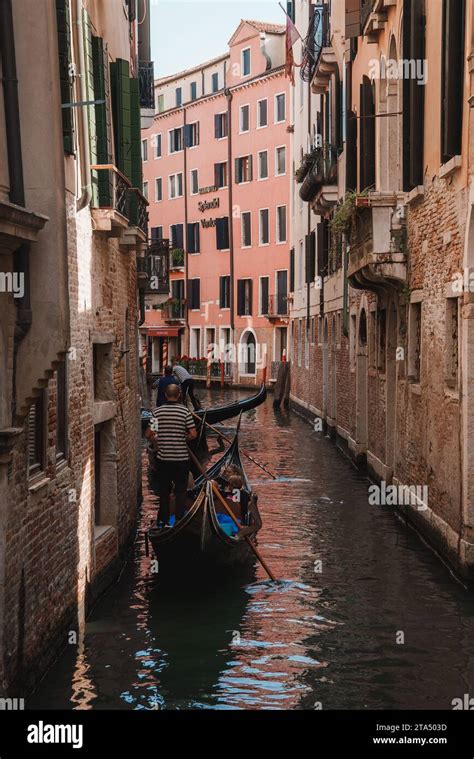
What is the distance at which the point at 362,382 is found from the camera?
1762cm

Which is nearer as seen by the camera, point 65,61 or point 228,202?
point 65,61

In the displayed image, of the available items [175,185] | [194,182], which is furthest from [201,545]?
[175,185]

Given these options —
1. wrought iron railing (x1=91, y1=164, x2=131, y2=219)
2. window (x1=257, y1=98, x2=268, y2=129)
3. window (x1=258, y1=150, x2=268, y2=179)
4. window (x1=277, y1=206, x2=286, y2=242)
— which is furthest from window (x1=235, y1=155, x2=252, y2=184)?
wrought iron railing (x1=91, y1=164, x2=131, y2=219)

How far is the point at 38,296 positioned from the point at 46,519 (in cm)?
152

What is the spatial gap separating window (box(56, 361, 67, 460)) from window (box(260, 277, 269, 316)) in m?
31.0

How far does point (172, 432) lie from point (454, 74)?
363cm

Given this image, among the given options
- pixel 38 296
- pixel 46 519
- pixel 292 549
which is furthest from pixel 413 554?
pixel 38 296

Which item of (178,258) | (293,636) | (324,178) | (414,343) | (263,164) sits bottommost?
(293,636)

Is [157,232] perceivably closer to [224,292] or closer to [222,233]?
[222,233]

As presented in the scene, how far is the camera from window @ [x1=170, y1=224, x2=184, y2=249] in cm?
4503

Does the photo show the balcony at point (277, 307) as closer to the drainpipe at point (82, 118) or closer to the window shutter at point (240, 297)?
the window shutter at point (240, 297)

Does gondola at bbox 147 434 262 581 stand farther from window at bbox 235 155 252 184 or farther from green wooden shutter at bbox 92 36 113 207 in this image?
window at bbox 235 155 252 184

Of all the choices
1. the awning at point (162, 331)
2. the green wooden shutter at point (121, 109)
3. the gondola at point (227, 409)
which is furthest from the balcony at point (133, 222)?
the awning at point (162, 331)

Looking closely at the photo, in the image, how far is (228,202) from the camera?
41.3 metres
